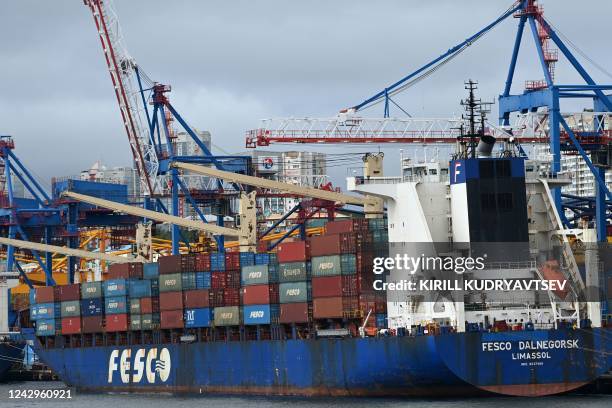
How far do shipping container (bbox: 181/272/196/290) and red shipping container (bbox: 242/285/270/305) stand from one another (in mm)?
3068

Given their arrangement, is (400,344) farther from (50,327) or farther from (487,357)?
(50,327)

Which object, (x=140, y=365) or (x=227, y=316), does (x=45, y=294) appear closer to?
(x=140, y=365)

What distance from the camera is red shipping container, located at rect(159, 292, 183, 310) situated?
211 feet

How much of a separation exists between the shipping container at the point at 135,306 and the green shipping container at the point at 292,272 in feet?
36.6

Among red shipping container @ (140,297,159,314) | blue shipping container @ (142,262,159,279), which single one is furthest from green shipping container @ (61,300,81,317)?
red shipping container @ (140,297,159,314)

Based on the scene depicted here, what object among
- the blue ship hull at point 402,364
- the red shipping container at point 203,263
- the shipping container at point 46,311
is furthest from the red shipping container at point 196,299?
the shipping container at point 46,311

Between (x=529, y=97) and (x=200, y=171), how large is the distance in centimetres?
1725

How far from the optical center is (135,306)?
67938 millimetres

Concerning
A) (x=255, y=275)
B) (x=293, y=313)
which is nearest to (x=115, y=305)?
(x=255, y=275)

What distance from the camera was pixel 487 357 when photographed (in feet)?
166

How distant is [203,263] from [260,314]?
4678 mm

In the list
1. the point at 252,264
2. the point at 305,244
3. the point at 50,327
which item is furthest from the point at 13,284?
the point at 305,244

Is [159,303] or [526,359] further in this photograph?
[159,303]

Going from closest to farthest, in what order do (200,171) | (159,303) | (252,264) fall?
(252,264), (159,303), (200,171)
